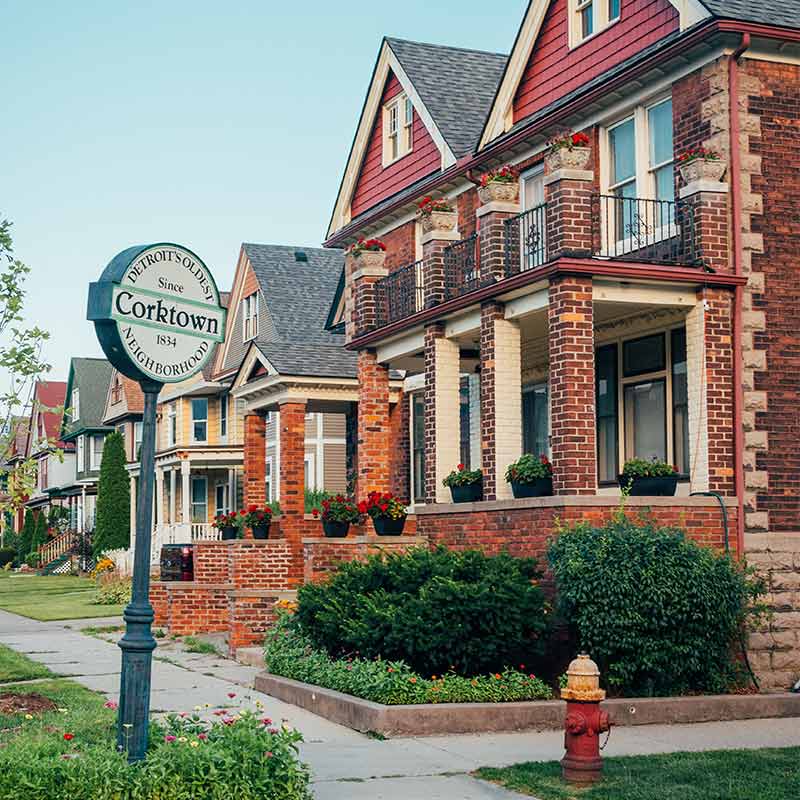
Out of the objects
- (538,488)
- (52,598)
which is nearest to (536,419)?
(538,488)

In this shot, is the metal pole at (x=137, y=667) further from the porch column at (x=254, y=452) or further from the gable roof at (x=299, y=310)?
the porch column at (x=254, y=452)

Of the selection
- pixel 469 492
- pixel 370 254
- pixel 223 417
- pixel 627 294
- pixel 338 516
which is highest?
pixel 370 254

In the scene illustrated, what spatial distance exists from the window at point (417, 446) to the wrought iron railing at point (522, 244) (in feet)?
23.1

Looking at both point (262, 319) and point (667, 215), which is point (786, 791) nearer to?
point (667, 215)

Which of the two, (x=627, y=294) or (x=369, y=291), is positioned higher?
(x=369, y=291)

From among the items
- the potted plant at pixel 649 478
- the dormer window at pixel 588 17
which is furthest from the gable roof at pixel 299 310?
the potted plant at pixel 649 478

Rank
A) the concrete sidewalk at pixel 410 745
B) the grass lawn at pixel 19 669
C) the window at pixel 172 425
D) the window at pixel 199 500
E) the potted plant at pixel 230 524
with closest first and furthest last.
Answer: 1. the concrete sidewalk at pixel 410 745
2. the grass lawn at pixel 19 669
3. the potted plant at pixel 230 524
4. the window at pixel 172 425
5. the window at pixel 199 500

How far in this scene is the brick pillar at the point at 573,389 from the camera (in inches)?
567

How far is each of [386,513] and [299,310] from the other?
54.0 feet

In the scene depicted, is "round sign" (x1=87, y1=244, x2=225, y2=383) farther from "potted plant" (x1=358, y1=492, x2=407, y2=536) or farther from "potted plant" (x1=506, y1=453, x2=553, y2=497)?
"potted plant" (x1=358, y1=492, x2=407, y2=536)

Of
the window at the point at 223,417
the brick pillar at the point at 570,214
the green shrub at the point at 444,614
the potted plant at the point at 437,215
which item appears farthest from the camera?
the window at the point at 223,417

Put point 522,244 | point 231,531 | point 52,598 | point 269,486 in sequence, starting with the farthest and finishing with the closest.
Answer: point 269,486 < point 52,598 < point 231,531 < point 522,244

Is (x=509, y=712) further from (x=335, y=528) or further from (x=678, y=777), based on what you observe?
(x=335, y=528)

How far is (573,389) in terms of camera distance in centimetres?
1451
